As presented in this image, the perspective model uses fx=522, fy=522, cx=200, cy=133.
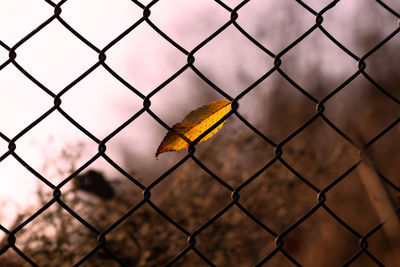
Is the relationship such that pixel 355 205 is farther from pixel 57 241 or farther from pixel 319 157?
pixel 57 241

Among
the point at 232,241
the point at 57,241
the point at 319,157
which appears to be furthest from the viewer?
the point at 319,157

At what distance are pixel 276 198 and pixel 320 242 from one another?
102cm

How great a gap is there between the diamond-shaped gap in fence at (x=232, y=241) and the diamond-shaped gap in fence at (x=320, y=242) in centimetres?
92

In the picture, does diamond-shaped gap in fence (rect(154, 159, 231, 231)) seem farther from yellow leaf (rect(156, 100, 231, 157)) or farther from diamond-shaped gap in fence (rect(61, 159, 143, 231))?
yellow leaf (rect(156, 100, 231, 157))

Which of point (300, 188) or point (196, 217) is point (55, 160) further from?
point (300, 188)

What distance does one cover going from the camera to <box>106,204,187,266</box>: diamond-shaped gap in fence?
11.4 ft

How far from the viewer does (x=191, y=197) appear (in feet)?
15.6

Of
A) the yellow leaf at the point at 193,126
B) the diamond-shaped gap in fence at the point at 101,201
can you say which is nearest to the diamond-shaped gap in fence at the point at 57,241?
the diamond-shaped gap in fence at the point at 101,201

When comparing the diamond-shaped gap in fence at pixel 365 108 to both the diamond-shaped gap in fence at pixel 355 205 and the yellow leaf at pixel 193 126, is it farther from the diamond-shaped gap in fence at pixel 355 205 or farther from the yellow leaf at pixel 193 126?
the yellow leaf at pixel 193 126

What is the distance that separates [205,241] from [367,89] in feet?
15.3

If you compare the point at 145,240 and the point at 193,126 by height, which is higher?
the point at 145,240

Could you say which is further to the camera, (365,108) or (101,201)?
(365,108)

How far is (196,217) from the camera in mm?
4609

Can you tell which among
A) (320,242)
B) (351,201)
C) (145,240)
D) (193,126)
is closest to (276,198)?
(320,242)
